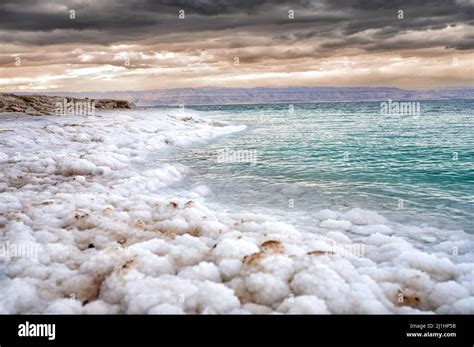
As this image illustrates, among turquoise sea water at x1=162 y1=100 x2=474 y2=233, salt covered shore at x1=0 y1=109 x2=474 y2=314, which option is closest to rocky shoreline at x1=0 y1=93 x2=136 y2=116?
turquoise sea water at x1=162 y1=100 x2=474 y2=233

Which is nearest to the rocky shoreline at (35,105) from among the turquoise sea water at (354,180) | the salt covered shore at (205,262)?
the turquoise sea water at (354,180)

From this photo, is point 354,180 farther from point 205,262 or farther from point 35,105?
point 35,105

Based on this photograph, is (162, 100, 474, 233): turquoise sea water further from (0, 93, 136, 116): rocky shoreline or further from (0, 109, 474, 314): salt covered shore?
(0, 93, 136, 116): rocky shoreline

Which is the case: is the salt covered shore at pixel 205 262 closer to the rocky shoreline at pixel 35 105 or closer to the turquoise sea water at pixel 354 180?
the turquoise sea water at pixel 354 180

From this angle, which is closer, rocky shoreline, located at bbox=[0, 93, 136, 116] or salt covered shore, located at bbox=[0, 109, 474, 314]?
salt covered shore, located at bbox=[0, 109, 474, 314]

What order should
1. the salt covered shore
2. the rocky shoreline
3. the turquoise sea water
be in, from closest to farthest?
the salt covered shore → the turquoise sea water → the rocky shoreline

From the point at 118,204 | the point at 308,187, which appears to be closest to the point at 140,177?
the point at 118,204

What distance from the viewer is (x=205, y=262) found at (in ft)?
22.0

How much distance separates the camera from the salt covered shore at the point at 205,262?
18.7 ft

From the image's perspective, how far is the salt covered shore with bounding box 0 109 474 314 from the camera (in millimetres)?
5688

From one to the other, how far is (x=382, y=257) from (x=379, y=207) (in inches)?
162
